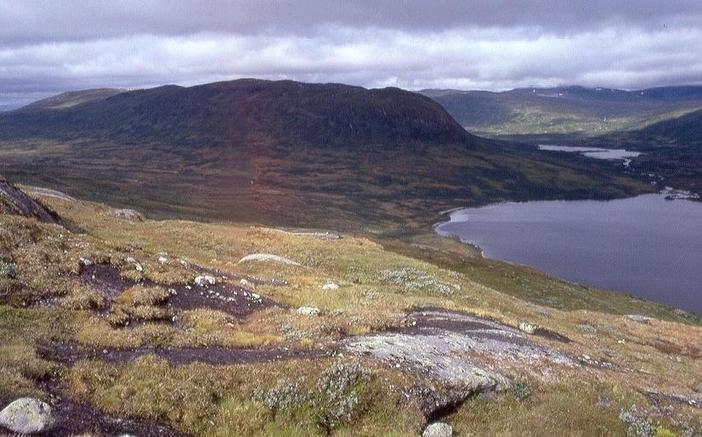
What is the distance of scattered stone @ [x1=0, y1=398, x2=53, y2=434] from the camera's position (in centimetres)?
1151

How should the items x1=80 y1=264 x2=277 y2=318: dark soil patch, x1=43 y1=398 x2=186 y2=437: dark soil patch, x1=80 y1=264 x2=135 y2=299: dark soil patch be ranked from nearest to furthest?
x1=43 y1=398 x2=186 y2=437: dark soil patch
x1=80 y1=264 x2=135 y2=299: dark soil patch
x1=80 y1=264 x2=277 y2=318: dark soil patch

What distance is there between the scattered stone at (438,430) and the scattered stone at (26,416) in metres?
9.49

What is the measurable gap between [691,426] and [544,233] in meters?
169

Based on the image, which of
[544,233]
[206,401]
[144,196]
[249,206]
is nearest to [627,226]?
[544,233]

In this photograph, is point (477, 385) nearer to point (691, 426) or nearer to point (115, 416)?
point (691, 426)

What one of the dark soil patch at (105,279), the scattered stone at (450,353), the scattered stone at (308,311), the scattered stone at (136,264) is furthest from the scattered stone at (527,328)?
the dark soil patch at (105,279)

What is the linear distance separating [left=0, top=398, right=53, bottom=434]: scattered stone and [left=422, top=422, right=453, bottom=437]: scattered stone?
31.1 feet

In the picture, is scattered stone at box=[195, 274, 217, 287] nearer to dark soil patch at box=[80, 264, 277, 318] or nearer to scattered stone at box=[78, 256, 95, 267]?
dark soil patch at box=[80, 264, 277, 318]

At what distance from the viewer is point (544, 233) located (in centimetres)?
18162

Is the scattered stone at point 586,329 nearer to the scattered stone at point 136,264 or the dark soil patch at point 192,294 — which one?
the dark soil patch at point 192,294

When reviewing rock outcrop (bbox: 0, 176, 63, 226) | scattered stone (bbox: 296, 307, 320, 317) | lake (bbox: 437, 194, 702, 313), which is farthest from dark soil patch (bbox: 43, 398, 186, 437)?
lake (bbox: 437, 194, 702, 313)

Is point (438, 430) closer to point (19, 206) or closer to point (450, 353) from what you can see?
point (450, 353)

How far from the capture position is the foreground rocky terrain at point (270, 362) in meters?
14.1

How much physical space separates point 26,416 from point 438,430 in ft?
33.9
